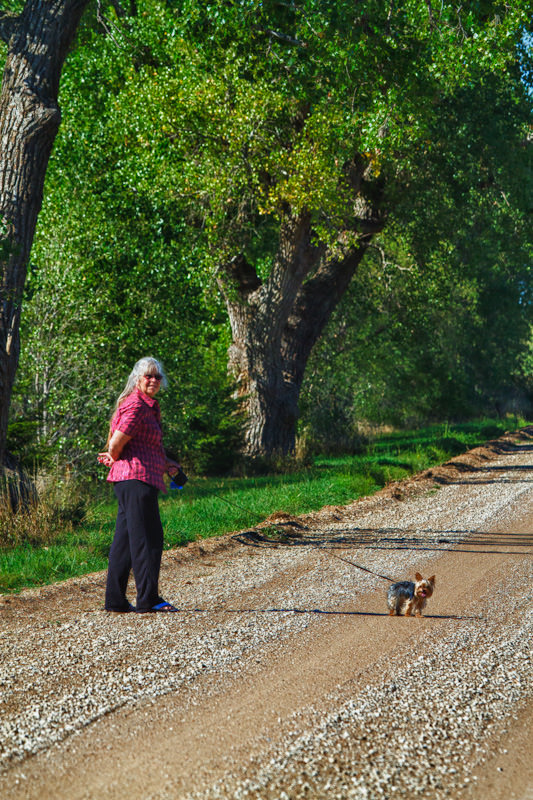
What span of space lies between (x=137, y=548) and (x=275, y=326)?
1308cm

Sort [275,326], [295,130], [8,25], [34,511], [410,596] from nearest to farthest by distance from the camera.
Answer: [410,596], [34,511], [8,25], [295,130], [275,326]

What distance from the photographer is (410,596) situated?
6.55 meters

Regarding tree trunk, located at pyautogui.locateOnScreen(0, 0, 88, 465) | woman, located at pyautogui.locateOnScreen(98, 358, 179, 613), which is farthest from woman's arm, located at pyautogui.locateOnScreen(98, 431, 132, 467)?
tree trunk, located at pyautogui.locateOnScreen(0, 0, 88, 465)

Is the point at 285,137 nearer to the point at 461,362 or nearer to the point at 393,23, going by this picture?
the point at 393,23

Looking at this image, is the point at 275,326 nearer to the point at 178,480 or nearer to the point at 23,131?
the point at 23,131

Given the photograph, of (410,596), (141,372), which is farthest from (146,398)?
(410,596)

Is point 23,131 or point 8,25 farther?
point 8,25

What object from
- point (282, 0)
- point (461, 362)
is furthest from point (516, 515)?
point (461, 362)

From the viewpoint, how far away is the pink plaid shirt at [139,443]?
22.1ft

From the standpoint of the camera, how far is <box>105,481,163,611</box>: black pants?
6.65m

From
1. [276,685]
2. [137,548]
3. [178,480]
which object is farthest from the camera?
[178,480]

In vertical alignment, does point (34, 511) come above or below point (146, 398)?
below

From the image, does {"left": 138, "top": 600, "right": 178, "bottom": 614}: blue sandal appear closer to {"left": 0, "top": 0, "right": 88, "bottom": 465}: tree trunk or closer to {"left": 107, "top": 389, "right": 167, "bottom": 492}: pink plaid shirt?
{"left": 107, "top": 389, "right": 167, "bottom": 492}: pink plaid shirt

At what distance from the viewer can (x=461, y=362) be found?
40.2 meters
